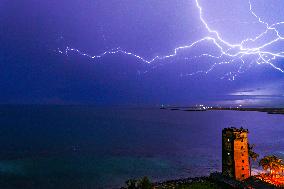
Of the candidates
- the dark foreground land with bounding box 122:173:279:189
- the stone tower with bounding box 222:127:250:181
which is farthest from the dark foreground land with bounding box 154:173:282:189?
the stone tower with bounding box 222:127:250:181

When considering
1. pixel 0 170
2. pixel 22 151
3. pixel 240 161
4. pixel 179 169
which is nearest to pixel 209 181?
pixel 240 161

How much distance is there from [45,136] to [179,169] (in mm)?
81566

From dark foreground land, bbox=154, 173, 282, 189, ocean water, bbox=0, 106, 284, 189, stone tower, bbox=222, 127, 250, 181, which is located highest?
stone tower, bbox=222, 127, 250, 181

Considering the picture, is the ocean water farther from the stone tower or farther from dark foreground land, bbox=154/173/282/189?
the stone tower

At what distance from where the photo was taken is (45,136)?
146125 mm

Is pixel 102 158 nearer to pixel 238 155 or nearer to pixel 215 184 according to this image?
pixel 215 184

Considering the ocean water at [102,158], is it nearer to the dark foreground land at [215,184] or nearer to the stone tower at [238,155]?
the dark foreground land at [215,184]

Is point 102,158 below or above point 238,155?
below

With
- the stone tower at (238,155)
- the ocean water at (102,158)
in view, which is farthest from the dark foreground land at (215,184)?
the ocean water at (102,158)

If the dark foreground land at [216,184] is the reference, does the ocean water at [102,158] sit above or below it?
below

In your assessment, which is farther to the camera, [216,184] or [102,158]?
[102,158]

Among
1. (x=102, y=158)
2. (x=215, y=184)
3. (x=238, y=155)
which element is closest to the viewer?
(x=215, y=184)

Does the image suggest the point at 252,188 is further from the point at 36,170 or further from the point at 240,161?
the point at 36,170

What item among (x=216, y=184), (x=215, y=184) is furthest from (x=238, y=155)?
(x=215, y=184)
